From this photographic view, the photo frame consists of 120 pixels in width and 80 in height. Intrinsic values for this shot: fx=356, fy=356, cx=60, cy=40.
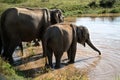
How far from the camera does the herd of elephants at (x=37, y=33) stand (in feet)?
32.4

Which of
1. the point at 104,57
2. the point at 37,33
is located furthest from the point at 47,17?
the point at 104,57

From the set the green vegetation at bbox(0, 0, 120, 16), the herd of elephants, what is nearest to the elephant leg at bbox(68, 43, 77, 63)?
the herd of elephants

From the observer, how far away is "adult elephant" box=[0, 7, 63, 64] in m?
10.5

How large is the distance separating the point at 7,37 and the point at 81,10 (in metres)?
18.6

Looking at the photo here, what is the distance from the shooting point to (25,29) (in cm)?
1071

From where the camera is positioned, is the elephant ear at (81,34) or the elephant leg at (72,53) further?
the elephant ear at (81,34)

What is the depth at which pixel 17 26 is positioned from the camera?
10531 millimetres

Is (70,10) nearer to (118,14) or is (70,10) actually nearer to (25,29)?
(118,14)

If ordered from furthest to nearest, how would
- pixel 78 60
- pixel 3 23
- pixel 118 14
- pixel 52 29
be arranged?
pixel 118 14 → pixel 78 60 → pixel 3 23 → pixel 52 29

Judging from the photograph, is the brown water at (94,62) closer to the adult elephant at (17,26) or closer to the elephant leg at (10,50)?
the elephant leg at (10,50)

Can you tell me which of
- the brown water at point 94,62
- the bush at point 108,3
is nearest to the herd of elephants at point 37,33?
the brown water at point 94,62

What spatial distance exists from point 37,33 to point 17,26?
0.92m

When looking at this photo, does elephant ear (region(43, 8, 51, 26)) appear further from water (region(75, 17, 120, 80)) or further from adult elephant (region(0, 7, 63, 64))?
water (region(75, 17, 120, 80))

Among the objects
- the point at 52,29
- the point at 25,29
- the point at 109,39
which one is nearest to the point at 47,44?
the point at 52,29
